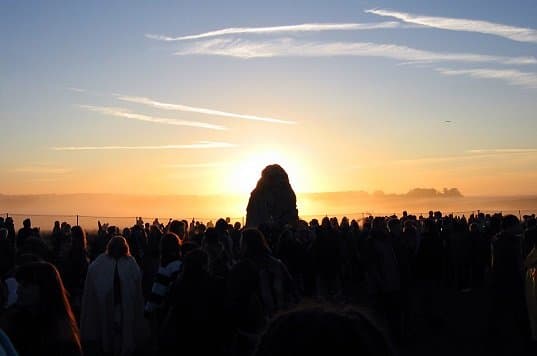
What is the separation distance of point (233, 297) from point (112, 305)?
216 centimetres

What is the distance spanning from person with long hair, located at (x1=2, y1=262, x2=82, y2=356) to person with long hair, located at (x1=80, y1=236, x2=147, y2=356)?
3794mm

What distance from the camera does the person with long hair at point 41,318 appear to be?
506 centimetres

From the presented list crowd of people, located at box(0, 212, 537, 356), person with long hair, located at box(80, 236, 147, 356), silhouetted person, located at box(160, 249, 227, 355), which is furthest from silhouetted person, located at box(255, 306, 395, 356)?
person with long hair, located at box(80, 236, 147, 356)

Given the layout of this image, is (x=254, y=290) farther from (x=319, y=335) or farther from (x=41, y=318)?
(x=319, y=335)

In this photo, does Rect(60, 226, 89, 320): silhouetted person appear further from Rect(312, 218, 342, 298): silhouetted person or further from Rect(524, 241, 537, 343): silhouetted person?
Rect(524, 241, 537, 343): silhouetted person

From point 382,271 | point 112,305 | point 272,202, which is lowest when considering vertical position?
point 112,305

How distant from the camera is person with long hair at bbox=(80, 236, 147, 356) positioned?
910 cm

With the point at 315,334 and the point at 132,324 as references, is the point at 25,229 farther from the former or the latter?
the point at 315,334

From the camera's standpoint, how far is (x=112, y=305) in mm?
9188

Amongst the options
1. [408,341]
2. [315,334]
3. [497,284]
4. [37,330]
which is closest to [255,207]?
[408,341]

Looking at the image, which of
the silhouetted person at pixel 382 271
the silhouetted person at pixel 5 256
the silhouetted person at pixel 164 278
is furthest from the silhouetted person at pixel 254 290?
the silhouetted person at pixel 5 256

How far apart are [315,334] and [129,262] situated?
7.64 meters

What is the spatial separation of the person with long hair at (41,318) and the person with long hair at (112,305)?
3.79 m

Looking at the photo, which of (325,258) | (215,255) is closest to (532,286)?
(215,255)
